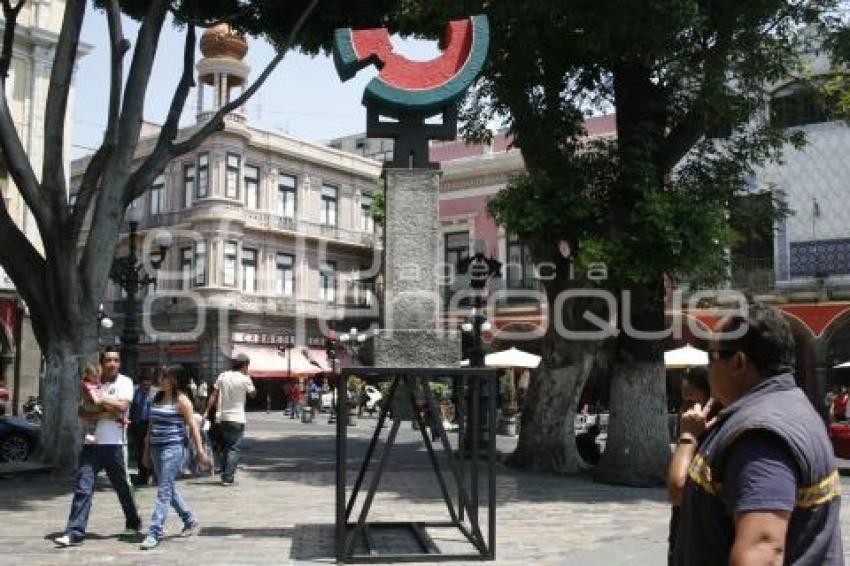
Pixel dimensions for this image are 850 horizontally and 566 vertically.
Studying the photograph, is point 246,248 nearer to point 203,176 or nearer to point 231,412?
point 203,176

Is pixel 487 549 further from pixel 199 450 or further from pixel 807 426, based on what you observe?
pixel 807 426

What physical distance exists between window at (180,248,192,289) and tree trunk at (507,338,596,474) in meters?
25.4

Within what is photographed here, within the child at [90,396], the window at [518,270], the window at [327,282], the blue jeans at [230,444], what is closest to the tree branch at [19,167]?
the blue jeans at [230,444]

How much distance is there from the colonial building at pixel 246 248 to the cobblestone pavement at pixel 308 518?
22.5 meters

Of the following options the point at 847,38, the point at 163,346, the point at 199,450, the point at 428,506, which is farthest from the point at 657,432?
the point at 163,346

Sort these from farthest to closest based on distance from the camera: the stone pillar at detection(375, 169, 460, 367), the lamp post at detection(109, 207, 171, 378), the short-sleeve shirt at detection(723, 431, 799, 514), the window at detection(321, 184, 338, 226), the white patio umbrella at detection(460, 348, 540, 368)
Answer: the window at detection(321, 184, 338, 226), the white patio umbrella at detection(460, 348, 540, 368), the lamp post at detection(109, 207, 171, 378), the stone pillar at detection(375, 169, 460, 367), the short-sleeve shirt at detection(723, 431, 799, 514)

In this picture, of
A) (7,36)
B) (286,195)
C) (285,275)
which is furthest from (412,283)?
(286,195)

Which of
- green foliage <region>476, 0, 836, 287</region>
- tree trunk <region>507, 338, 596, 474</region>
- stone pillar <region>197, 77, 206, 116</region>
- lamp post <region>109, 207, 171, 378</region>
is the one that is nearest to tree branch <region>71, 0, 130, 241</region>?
lamp post <region>109, 207, 171, 378</region>

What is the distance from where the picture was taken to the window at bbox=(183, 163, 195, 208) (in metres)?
38.3

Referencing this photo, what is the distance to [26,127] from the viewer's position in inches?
1047

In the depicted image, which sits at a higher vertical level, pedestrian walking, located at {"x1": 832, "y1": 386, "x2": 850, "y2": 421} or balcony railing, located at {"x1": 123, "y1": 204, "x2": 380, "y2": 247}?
balcony railing, located at {"x1": 123, "y1": 204, "x2": 380, "y2": 247}

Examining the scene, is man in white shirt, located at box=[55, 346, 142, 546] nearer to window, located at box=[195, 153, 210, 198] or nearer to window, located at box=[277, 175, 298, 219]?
window, located at box=[195, 153, 210, 198]

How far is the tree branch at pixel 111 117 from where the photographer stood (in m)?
13.2

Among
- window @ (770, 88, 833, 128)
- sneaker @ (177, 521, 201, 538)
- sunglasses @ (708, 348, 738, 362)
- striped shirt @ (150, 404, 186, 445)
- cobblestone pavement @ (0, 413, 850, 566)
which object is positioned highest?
window @ (770, 88, 833, 128)
